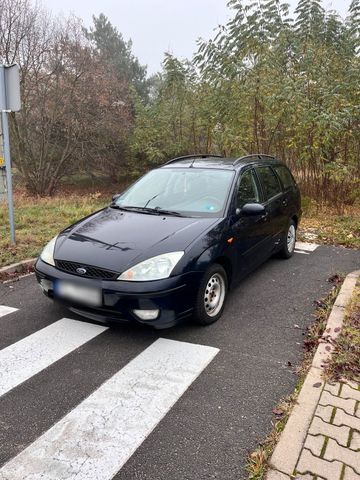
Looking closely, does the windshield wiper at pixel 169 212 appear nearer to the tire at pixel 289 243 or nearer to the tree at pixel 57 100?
the tire at pixel 289 243

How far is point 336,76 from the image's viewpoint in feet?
31.0

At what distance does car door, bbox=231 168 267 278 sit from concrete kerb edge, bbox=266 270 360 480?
118 cm

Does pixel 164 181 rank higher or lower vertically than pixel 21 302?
higher

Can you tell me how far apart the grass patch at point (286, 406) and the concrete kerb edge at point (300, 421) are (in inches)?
1.6

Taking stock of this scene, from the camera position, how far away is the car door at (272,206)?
5.11m

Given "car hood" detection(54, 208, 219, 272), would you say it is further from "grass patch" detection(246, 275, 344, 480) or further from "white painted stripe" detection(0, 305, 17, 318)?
"grass patch" detection(246, 275, 344, 480)

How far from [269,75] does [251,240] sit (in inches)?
247

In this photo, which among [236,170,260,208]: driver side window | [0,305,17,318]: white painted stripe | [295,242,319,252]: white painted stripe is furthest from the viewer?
[295,242,319,252]: white painted stripe


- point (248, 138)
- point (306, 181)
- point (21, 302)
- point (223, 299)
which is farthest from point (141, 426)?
point (306, 181)

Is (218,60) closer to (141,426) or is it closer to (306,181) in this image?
(306,181)

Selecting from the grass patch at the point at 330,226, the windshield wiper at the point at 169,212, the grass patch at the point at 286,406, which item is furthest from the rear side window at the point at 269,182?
the grass patch at the point at 330,226

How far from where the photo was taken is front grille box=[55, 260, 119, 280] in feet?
11.0

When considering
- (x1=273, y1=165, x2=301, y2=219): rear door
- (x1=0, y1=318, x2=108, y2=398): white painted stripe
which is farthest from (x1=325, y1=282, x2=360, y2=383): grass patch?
(x1=273, y1=165, x2=301, y2=219): rear door

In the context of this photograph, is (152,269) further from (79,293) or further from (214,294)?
(214,294)
